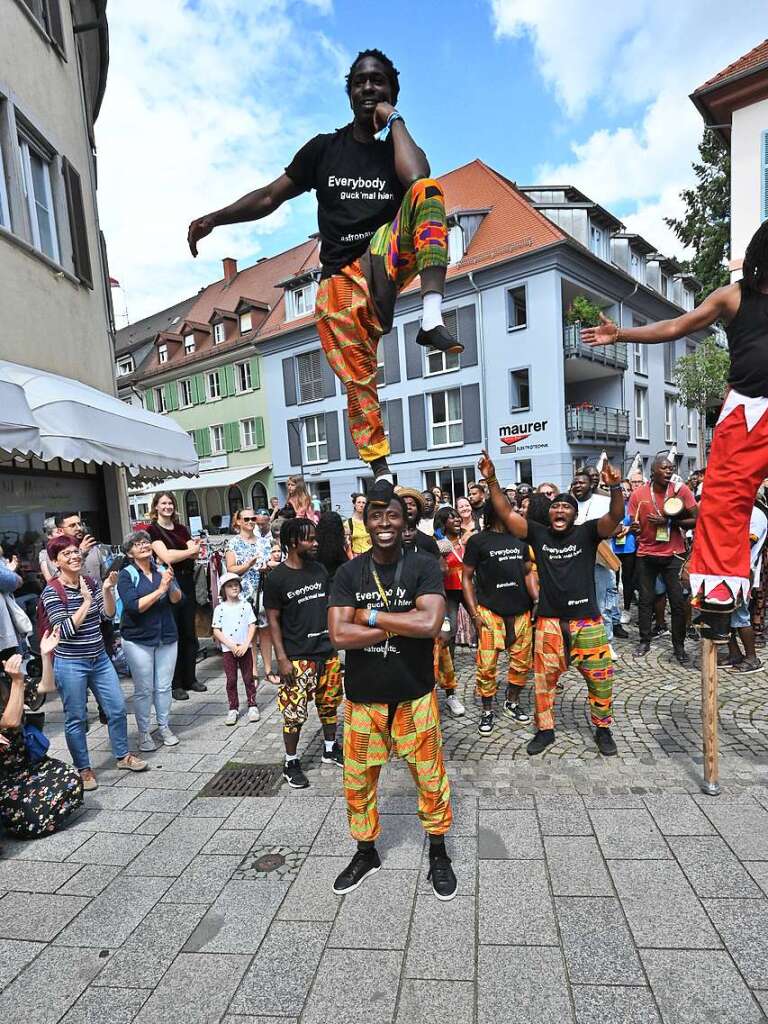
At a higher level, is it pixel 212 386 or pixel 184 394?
pixel 212 386

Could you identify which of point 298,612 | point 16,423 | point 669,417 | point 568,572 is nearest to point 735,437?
point 568,572

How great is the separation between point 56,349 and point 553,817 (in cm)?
898

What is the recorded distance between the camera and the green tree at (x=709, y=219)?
21188 mm

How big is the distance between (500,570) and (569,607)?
87cm

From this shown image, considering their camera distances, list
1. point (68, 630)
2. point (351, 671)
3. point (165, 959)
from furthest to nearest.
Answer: point (68, 630) → point (351, 671) → point (165, 959)

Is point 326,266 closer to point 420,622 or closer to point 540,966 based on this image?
point 420,622

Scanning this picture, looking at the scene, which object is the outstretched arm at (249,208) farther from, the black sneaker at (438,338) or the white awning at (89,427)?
the white awning at (89,427)

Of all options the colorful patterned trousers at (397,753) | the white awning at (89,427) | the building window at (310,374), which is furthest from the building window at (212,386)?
the colorful patterned trousers at (397,753)

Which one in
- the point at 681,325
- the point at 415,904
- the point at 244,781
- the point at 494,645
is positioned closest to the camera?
the point at 415,904

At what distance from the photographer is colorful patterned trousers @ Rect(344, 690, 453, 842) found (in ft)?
10.2

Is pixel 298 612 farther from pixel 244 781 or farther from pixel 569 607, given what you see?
pixel 569 607

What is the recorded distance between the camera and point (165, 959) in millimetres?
2691

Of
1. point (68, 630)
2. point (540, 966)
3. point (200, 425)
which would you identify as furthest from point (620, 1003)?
point (200, 425)

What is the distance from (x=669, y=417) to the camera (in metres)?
28.8
